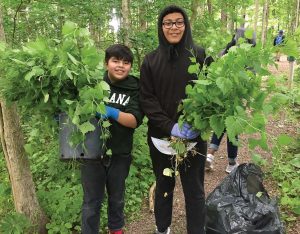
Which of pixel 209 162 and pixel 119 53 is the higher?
pixel 119 53

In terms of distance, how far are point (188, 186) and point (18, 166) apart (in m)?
1.57

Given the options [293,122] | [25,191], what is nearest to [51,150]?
[25,191]

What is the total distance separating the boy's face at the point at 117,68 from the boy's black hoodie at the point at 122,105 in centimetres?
6

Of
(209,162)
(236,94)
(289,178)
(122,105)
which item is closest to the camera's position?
(236,94)

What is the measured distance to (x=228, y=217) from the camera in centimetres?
270

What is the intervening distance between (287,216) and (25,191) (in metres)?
2.65

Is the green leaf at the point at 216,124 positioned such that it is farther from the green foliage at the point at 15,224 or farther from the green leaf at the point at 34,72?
the green foliage at the point at 15,224

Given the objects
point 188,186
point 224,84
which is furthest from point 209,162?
point 224,84

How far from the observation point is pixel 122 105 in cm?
245

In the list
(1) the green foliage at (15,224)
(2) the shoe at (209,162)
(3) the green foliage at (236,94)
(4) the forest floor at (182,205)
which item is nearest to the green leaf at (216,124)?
(3) the green foliage at (236,94)

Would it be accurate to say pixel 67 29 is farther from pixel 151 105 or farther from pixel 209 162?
pixel 209 162

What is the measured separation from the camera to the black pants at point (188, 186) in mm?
2531

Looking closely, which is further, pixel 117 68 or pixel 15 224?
pixel 15 224

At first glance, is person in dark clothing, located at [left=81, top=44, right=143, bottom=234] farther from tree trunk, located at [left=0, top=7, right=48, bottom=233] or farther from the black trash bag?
the black trash bag
